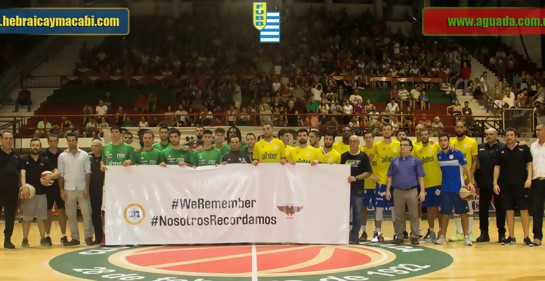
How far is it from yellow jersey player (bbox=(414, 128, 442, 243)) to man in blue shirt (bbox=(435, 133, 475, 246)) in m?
0.14

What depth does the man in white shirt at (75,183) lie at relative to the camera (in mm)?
12766

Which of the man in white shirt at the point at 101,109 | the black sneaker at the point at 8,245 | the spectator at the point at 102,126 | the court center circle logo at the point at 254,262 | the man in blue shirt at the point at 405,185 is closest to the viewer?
the court center circle logo at the point at 254,262

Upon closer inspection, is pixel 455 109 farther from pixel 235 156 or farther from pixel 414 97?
pixel 235 156

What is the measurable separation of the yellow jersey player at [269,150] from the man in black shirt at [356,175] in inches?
48.9

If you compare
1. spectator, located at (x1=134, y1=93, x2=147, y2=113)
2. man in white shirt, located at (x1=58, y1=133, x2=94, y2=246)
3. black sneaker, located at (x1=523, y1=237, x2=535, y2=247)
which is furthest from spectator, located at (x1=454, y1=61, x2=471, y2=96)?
man in white shirt, located at (x1=58, y1=133, x2=94, y2=246)

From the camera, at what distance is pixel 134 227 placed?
481 inches

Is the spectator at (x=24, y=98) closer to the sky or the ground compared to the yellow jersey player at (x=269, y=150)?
closer to the sky

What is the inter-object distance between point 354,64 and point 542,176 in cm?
1784

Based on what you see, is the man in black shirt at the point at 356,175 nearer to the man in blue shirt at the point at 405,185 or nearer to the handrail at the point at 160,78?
the man in blue shirt at the point at 405,185

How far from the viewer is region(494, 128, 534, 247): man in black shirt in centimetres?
1268

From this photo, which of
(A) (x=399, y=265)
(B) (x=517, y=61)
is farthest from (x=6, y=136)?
(B) (x=517, y=61)

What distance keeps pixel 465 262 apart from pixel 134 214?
5.68m

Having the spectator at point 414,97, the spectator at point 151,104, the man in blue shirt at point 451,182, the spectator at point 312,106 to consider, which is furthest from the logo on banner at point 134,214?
the spectator at point 414,97

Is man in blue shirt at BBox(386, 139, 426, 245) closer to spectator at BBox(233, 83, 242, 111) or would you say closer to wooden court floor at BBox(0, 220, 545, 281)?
wooden court floor at BBox(0, 220, 545, 281)
